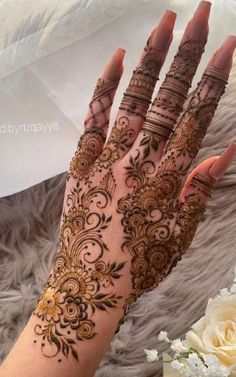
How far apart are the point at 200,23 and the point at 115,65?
0.12 meters

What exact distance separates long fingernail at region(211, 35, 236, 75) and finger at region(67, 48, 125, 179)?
119 millimetres

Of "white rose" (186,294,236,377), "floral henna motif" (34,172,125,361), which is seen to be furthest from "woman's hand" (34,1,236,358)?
"white rose" (186,294,236,377)

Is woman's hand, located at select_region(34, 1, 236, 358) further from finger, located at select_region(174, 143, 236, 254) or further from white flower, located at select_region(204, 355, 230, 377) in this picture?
white flower, located at select_region(204, 355, 230, 377)

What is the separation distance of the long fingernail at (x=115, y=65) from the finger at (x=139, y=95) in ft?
0.09

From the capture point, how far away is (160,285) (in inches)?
34.4

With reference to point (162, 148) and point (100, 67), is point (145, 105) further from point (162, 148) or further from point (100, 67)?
point (100, 67)

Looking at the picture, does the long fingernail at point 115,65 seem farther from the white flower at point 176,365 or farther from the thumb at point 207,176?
the white flower at point 176,365

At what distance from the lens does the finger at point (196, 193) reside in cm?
74

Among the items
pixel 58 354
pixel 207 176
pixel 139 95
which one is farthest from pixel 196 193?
pixel 58 354

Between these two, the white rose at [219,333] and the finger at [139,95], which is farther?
the finger at [139,95]

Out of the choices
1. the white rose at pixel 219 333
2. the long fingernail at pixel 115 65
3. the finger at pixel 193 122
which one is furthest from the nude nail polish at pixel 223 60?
the white rose at pixel 219 333

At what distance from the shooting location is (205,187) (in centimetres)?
74

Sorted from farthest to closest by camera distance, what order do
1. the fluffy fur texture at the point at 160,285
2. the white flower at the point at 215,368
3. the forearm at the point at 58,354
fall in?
the fluffy fur texture at the point at 160,285 < the forearm at the point at 58,354 < the white flower at the point at 215,368

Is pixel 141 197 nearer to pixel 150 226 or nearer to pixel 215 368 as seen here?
pixel 150 226
